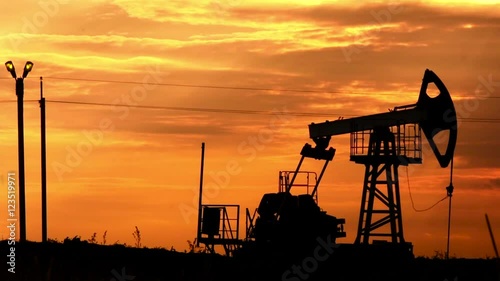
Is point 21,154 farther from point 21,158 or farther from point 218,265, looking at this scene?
point 218,265

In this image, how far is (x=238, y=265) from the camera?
2241 cm

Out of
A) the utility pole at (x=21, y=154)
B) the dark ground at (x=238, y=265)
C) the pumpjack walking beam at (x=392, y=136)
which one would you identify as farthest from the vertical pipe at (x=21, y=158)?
the pumpjack walking beam at (x=392, y=136)

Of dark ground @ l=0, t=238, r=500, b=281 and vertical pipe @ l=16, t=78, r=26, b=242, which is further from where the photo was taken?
vertical pipe @ l=16, t=78, r=26, b=242

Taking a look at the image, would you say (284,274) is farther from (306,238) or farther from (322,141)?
(322,141)

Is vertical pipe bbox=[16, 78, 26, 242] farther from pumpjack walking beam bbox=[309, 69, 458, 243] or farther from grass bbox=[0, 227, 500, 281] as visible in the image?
pumpjack walking beam bbox=[309, 69, 458, 243]

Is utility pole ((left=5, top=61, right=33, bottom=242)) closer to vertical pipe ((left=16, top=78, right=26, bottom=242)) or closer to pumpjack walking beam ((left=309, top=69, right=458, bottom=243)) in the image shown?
vertical pipe ((left=16, top=78, right=26, bottom=242))

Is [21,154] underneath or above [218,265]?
above

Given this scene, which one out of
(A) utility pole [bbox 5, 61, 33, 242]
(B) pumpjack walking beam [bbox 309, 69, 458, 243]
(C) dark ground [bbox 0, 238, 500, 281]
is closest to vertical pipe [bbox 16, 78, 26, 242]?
(A) utility pole [bbox 5, 61, 33, 242]

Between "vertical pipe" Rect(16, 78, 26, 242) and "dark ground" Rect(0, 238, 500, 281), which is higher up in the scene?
"vertical pipe" Rect(16, 78, 26, 242)

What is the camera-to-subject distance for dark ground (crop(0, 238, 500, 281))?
2039 centimetres

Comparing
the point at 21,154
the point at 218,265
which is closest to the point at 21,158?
the point at 21,154

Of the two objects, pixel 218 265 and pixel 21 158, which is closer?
pixel 218 265

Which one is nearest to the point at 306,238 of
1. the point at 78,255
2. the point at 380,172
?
the point at 380,172

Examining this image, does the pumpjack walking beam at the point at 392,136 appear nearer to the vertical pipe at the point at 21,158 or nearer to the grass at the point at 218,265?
the grass at the point at 218,265
